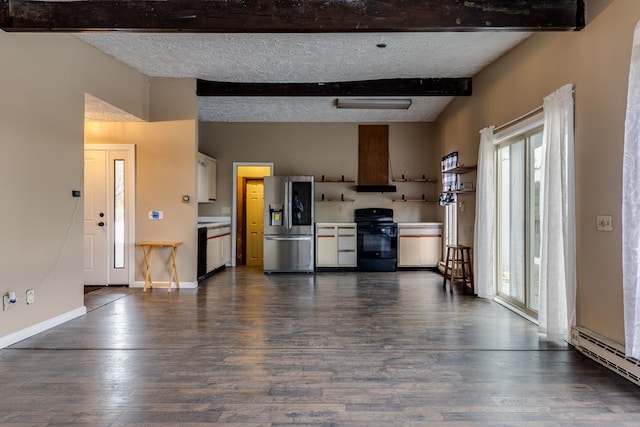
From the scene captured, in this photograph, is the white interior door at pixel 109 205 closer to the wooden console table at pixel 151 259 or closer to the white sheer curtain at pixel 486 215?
the wooden console table at pixel 151 259

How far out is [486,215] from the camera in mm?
4480

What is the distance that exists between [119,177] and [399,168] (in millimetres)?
4827

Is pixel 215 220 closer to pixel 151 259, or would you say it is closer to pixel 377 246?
pixel 151 259

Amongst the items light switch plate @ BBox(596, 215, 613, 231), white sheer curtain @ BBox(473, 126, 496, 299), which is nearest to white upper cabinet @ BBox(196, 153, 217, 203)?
white sheer curtain @ BBox(473, 126, 496, 299)

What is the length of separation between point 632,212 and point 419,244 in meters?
4.59

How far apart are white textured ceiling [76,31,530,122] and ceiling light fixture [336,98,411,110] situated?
0.58 meters

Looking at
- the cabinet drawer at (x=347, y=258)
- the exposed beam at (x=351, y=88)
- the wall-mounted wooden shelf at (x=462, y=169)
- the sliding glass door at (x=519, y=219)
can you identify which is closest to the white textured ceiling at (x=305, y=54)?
the exposed beam at (x=351, y=88)

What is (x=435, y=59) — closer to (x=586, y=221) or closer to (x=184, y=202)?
(x=586, y=221)

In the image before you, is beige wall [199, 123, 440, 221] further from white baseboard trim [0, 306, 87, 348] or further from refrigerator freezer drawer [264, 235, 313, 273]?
white baseboard trim [0, 306, 87, 348]

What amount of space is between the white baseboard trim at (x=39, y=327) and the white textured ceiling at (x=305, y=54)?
8.24ft

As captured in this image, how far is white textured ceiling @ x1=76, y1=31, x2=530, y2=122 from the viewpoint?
12.9ft

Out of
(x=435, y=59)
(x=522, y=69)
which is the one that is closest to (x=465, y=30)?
(x=522, y=69)

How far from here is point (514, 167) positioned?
4.26m

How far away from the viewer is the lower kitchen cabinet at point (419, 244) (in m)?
6.78
